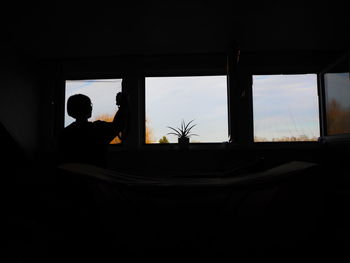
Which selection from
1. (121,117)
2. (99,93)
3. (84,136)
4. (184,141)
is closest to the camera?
(84,136)

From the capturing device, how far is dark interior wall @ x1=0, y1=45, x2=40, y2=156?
10.3ft

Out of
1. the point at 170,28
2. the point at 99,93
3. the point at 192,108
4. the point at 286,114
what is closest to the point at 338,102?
the point at 286,114

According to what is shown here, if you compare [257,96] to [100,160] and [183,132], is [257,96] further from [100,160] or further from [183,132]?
[100,160]

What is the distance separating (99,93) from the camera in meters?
3.90

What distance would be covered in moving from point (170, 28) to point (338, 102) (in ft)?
7.98

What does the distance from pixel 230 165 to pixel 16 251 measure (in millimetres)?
2747

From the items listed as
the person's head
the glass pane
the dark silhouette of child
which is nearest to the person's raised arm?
the dark silhouette of child

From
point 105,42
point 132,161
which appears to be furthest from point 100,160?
point 105,42

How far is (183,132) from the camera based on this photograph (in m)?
3.65

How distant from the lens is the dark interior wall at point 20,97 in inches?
124

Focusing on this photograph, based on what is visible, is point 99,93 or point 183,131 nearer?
point 183,131

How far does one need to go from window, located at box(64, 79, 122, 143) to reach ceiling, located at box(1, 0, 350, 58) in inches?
18.2

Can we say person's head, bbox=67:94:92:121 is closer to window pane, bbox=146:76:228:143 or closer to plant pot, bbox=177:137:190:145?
plant pot, bbox=177:137:190:145

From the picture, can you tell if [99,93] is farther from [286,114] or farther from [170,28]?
[286,114]
